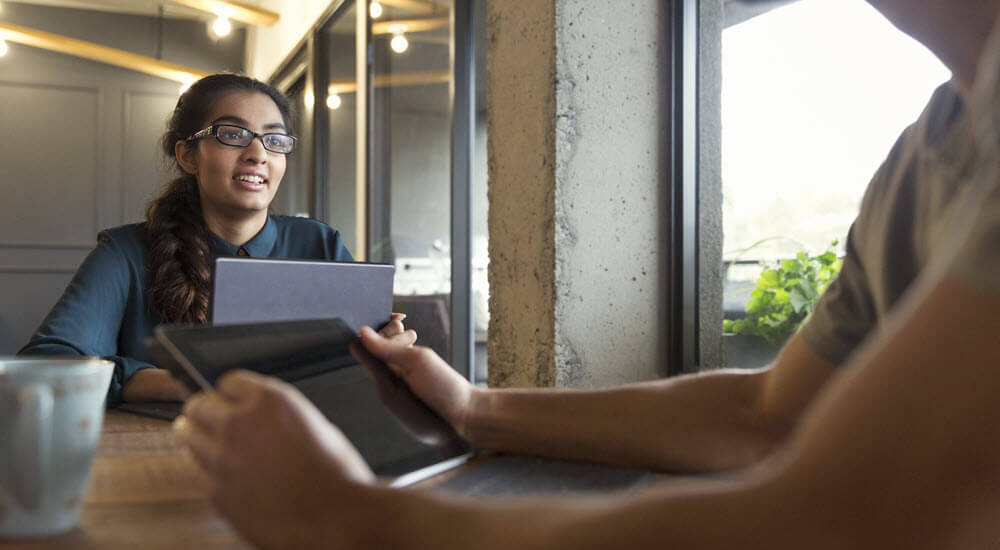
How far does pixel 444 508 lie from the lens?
1.58 ft

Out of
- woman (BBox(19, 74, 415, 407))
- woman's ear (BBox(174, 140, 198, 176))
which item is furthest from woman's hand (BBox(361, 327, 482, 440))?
woman's ear (BBox(174, 140, 198, 176))

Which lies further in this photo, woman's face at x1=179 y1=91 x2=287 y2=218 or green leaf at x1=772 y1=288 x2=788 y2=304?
woman's face at x1=179 y1=91 x2=287 y2=218

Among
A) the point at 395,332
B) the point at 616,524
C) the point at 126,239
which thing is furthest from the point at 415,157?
the point at 616,524

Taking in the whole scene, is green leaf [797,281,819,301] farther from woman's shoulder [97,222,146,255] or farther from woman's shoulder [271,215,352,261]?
woman's shoulder [97,222,146,255]

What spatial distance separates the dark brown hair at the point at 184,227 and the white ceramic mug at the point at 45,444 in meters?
1.06

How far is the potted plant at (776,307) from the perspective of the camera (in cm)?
169

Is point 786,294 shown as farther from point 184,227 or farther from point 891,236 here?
point 184,227

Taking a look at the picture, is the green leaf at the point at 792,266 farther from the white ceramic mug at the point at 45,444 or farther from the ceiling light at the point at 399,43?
the ceiling light at the point at 399,43

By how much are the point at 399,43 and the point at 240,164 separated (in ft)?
7.31

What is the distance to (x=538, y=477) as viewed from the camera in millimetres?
743

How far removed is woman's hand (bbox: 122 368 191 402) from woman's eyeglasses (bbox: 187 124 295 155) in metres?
0.74

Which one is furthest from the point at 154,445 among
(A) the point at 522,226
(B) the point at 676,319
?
(B) the point at 676,319

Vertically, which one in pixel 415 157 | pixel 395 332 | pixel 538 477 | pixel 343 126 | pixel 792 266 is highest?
pixel 343 126

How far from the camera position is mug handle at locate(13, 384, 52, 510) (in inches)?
20.4
